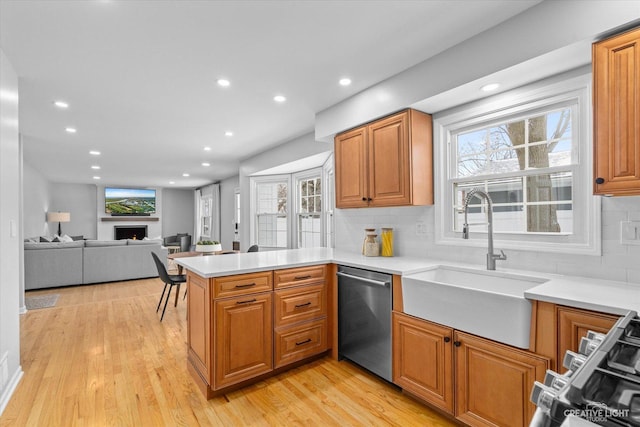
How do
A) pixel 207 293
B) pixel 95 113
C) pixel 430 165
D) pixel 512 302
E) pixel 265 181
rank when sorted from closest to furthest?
pixel 512 302 < pixel 207 293 < pixel 430 165 < pixel 95 113 < pixel 265 181

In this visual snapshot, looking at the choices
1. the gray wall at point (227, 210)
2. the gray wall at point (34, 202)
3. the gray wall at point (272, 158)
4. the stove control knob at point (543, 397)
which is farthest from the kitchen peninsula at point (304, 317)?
the gray wall at point (34, 202)

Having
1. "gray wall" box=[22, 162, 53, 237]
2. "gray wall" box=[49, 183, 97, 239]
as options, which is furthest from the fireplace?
"gray wall" box=[22, 162, 53, 237]

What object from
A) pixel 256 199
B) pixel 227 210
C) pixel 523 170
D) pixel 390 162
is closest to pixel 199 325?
pixel 390 162

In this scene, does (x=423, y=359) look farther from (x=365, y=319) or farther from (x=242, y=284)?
(x=242, y=284)

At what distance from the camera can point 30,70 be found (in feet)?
8.21

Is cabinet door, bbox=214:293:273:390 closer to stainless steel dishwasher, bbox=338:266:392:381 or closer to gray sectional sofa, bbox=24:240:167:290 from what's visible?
stainless steel dishwasher, bbox=338:266:392:381

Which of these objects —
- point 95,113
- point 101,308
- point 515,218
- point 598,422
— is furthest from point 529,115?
point 101,308

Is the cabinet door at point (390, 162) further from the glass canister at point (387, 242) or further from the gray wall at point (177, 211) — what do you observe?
the gray wall at point (177, 211)

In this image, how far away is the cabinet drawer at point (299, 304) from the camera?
8.19ft

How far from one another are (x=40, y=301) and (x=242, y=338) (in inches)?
177

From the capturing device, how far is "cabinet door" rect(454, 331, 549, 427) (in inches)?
61.6

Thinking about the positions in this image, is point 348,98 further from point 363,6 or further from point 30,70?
point 30,70

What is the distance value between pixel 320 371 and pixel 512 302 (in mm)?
1639

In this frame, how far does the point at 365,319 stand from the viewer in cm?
248
